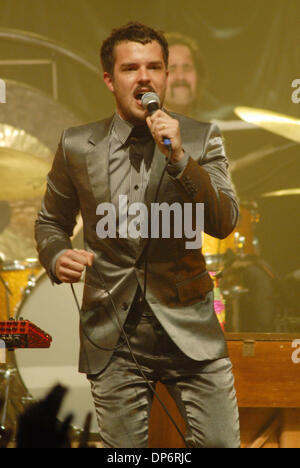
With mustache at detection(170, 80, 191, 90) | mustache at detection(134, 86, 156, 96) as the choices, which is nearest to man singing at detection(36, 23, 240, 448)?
mustache at detection(134, 86, 156, 96)

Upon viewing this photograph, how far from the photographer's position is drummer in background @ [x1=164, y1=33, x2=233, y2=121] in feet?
12.1

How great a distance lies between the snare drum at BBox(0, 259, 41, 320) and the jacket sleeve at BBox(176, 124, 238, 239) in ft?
6.74

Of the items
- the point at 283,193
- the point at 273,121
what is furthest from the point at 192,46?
the point at 283,193

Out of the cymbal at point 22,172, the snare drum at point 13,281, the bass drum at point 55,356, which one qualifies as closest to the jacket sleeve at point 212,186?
the bass drum at point 55,356

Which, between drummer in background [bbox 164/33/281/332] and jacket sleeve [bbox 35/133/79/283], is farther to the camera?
drummer in background [bbox 164/33/281/332]

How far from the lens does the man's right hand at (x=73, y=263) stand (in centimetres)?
149

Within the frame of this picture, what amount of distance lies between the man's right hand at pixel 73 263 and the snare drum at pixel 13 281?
199 centimetres

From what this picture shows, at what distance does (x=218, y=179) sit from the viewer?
1.61 m

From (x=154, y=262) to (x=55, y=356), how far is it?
6.62 ft

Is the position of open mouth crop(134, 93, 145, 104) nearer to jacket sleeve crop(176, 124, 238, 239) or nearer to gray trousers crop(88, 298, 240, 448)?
jacket sleeve crop(176, 124, 238, 239)

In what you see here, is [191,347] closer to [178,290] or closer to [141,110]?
[178,290]

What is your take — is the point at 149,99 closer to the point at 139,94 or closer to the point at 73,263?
the point at 139,94

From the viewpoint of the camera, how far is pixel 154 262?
1.60 metres

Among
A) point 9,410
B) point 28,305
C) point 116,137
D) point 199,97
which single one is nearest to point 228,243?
point 199,97
